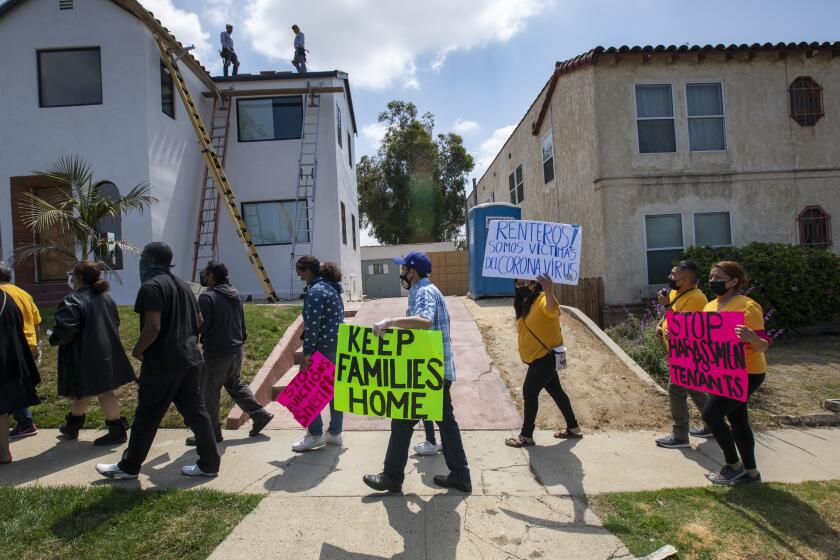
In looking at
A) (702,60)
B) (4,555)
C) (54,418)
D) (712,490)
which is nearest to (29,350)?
(54,418)

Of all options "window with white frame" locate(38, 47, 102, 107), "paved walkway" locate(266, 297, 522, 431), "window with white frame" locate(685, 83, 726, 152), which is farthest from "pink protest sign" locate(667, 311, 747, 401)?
"window with white frame" locate(38, 47, 102, 107)

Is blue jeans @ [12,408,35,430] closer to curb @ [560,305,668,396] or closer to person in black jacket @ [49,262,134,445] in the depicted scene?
person in black jacket @ [49,262,134,445]

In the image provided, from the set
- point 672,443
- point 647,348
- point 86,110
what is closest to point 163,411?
point 672,443

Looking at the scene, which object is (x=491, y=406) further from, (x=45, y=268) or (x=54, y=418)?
(x=45, y=268)

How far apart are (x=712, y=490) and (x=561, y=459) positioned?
1.22 meters

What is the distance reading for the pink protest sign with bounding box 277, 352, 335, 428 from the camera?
462 centimetres

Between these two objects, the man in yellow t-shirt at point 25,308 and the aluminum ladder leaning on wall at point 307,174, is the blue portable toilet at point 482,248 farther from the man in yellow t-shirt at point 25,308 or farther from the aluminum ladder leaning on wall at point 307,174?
the man in yellow t-shirt at point 25,308

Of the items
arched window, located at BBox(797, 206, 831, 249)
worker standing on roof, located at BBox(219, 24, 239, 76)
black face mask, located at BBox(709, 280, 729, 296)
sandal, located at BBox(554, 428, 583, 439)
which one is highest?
worker standing on roof, located at BBox(219, 24, 239, 76)

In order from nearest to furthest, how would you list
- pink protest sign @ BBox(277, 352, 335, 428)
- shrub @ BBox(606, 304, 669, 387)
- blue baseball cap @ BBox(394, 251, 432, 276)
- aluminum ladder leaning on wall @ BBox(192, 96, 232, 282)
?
1. blue baseball cap @ BBox(394, 251, 432, 276)
2. pink protest sign @ BBox(277, 352, 335, 428)
3. shrub @ BBox(606, 304, 669, 387)
4. aluminum ladder leaning on wall @ BBox(192, 96, 232, 282)

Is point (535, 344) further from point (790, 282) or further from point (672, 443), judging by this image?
point (790, 282)

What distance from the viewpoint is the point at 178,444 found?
16.7 feet

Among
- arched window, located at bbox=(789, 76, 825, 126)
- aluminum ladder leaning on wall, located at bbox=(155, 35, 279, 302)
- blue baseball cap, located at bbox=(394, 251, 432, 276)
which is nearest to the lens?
blue baseball cap, located at bbox=(394, 251, 432, 276)

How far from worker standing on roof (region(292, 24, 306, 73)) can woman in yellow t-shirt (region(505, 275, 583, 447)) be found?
12.5 m

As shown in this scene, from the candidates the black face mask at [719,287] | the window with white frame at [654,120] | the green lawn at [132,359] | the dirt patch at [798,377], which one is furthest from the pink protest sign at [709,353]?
the window with white frame at [654,120]
